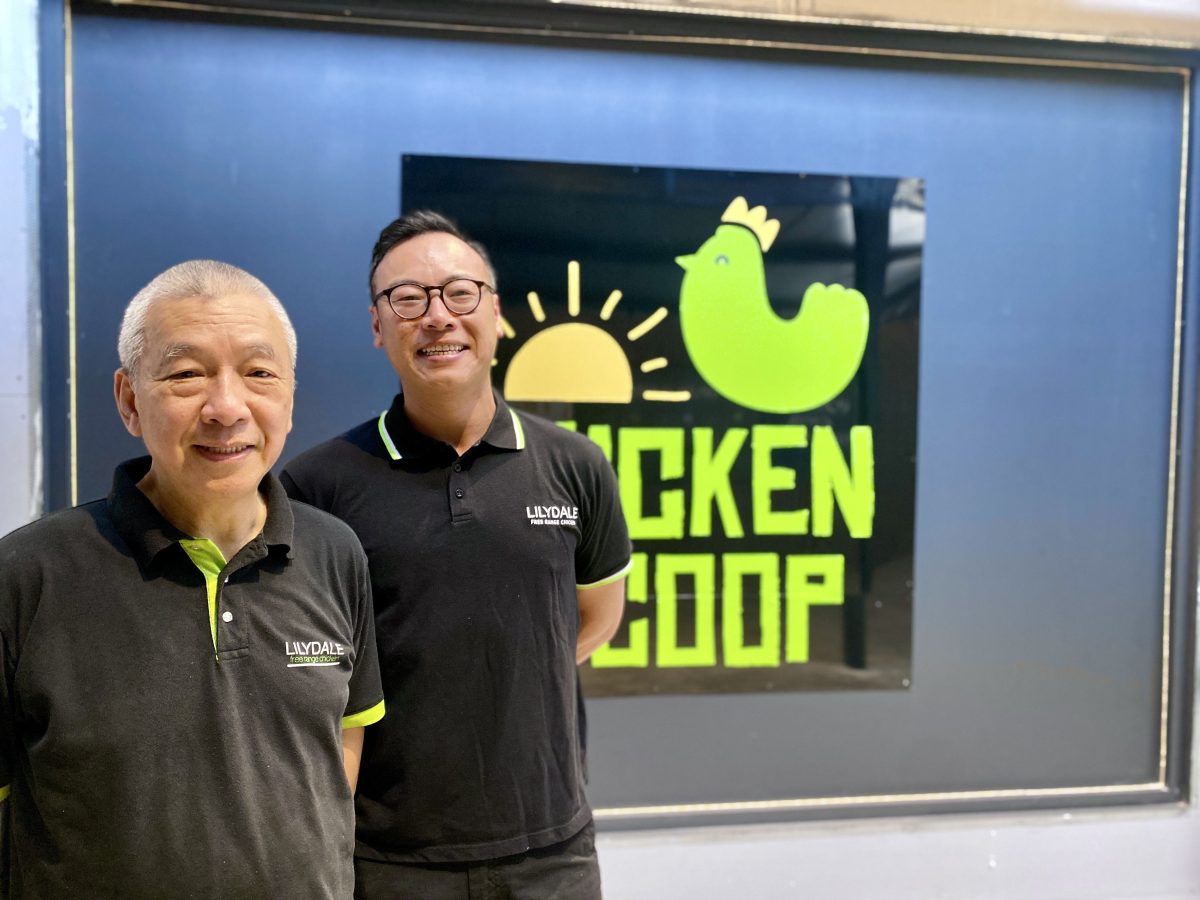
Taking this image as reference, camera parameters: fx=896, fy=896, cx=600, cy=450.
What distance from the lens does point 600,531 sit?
164 cm

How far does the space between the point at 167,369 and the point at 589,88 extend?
164cm

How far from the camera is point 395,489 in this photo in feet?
4.78

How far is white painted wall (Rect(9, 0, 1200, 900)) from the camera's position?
83.9 inches

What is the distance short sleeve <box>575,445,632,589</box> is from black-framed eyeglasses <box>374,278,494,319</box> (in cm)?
35

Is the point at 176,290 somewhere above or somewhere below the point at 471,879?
above

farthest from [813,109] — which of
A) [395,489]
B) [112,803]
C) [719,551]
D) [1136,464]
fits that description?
[112,803]

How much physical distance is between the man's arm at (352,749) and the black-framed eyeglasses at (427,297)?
66 cm

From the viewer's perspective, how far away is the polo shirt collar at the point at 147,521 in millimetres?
1071

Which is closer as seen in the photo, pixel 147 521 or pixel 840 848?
pixel 147 521

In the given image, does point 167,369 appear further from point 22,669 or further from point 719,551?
point 719,551

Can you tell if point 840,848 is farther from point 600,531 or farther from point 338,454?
point 338,454

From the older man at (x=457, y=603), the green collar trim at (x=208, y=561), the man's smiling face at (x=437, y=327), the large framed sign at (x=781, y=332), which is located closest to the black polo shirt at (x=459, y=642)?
the older man at (x=457, y=603)

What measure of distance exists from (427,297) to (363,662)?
0.59 meters

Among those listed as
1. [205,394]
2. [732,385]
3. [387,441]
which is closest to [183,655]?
[205,394]
